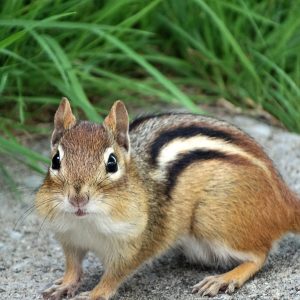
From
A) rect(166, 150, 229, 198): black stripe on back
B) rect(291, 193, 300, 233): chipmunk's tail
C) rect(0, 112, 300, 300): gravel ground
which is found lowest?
rect(0, 112, 300, 300): gravel ground

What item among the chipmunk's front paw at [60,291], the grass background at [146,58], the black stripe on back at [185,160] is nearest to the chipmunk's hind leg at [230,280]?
the black stripe on back at [185,160]

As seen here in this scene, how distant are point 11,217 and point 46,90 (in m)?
1.05

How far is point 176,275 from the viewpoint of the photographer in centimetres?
418

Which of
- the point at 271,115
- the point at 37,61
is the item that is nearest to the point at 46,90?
→ the point at 37,61

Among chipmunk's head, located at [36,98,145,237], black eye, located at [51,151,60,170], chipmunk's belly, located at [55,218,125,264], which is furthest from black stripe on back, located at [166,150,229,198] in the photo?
black eye, located at [51,151,60,170]

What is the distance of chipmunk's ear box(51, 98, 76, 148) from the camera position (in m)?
3.80

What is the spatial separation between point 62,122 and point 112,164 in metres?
0.35

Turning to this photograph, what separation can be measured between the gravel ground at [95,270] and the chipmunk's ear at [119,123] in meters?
0.68

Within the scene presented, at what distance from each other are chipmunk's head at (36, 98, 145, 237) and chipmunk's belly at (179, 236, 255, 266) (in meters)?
0.54

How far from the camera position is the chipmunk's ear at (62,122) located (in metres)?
3.80

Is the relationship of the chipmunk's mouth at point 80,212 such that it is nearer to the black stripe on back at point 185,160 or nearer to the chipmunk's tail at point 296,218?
the black stripe on back at point 185,160

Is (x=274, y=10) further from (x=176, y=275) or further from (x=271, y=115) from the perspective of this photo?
(x=176, y=275)

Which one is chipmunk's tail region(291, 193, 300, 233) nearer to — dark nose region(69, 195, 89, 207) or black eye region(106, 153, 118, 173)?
black eye region(106, 153, 118, 173)

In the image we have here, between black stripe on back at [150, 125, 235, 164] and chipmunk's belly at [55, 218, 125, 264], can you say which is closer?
chipmunk's belly at [55, 218, 125, 264]
